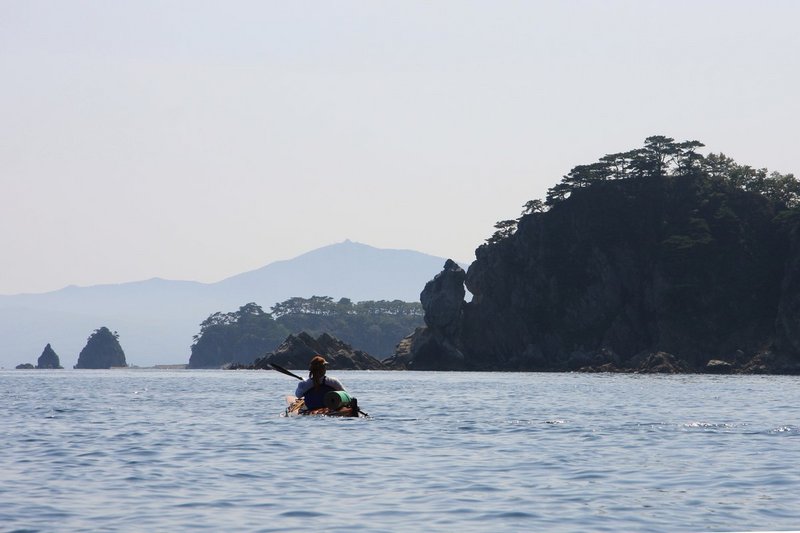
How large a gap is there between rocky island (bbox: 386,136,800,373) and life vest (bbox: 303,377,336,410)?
391 ft

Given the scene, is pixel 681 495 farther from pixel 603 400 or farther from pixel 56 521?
pixel 603 400

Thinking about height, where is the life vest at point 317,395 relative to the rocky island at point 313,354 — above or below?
below

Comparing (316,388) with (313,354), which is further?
(313,354)

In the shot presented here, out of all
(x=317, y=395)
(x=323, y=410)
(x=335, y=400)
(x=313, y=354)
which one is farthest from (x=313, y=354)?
(x=335, y=400)

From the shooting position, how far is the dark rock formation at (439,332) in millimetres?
171500

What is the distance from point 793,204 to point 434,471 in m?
166

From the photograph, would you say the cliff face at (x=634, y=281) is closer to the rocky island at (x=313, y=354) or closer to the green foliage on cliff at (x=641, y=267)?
the green foliage on cliff at (x=641, y=267)

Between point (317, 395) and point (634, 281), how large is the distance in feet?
452

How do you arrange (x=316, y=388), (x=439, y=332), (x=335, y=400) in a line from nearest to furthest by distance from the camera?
(x=335, y=400)
(x=316, y=388)
(x=439, y=332)

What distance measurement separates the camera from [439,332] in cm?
17500

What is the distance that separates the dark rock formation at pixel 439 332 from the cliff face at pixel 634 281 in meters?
1.21

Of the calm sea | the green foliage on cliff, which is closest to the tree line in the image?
the green foliage on cliff

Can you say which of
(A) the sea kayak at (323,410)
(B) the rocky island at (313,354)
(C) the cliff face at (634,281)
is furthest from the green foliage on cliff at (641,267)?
(A) the sea kayak at (323,410)

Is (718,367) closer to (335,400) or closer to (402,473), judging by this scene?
(335,400)
